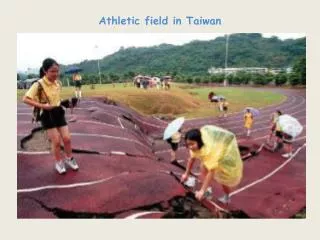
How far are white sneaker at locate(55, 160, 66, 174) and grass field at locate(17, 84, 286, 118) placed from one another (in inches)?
83.4

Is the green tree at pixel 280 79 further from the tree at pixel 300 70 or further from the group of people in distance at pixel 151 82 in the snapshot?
the group of people in distance at pixel 151 82

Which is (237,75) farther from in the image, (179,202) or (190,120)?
(179,202)

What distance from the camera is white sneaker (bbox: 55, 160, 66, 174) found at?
20.8 feet

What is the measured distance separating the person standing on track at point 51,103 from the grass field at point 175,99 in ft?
6.61

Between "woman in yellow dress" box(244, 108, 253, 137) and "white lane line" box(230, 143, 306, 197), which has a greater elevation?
"woman in yellow dress" box(244, 108, 253, 137)

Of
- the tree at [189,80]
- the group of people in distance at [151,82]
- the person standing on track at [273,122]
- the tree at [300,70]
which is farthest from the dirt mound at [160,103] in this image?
the tree at [300,70]

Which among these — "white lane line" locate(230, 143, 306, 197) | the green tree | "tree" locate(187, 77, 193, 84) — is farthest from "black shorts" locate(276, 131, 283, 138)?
"tree" locate(187, 77, 193, 84)

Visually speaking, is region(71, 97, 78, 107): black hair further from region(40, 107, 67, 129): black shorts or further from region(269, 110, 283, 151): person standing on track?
region(269, 110, 283, 151): person standing on track

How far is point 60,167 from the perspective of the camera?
6.35m

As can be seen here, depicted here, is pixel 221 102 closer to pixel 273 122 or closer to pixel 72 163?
pixel 273 122

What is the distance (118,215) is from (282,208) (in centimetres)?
261

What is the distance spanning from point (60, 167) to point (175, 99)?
2.91 meters
